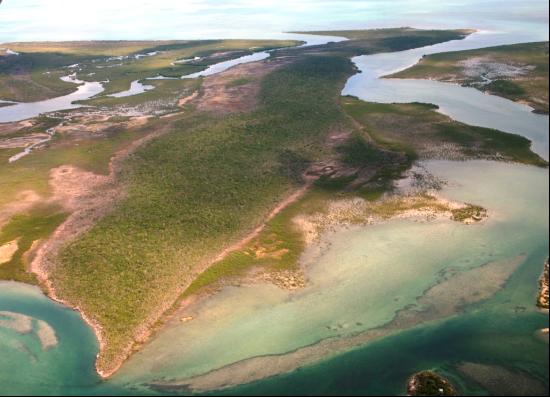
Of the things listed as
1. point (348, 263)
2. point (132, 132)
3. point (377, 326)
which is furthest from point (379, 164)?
point (132, 132)

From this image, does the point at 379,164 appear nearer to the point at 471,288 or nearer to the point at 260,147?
the point at 260,147

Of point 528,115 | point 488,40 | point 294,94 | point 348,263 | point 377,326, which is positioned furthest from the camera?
point 488,40

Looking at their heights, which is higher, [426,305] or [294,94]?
[294,94]

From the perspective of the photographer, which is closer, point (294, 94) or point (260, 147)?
point (260, 147)

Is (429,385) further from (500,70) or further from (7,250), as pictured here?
(500,70)

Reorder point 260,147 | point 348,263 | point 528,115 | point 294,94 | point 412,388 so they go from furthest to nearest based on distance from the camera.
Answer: point 294,94
point 528,115
point 260,147
point 348,263
point 412,388

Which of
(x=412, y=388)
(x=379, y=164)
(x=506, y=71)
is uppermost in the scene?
(x=506, y=71)

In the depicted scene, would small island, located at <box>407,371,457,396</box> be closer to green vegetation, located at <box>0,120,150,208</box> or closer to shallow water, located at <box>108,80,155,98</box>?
green vegetation, located at <box>0,120,150,208</box>

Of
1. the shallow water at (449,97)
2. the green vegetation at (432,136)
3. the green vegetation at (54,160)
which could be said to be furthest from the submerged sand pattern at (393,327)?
the green vegetation at (54,160)
